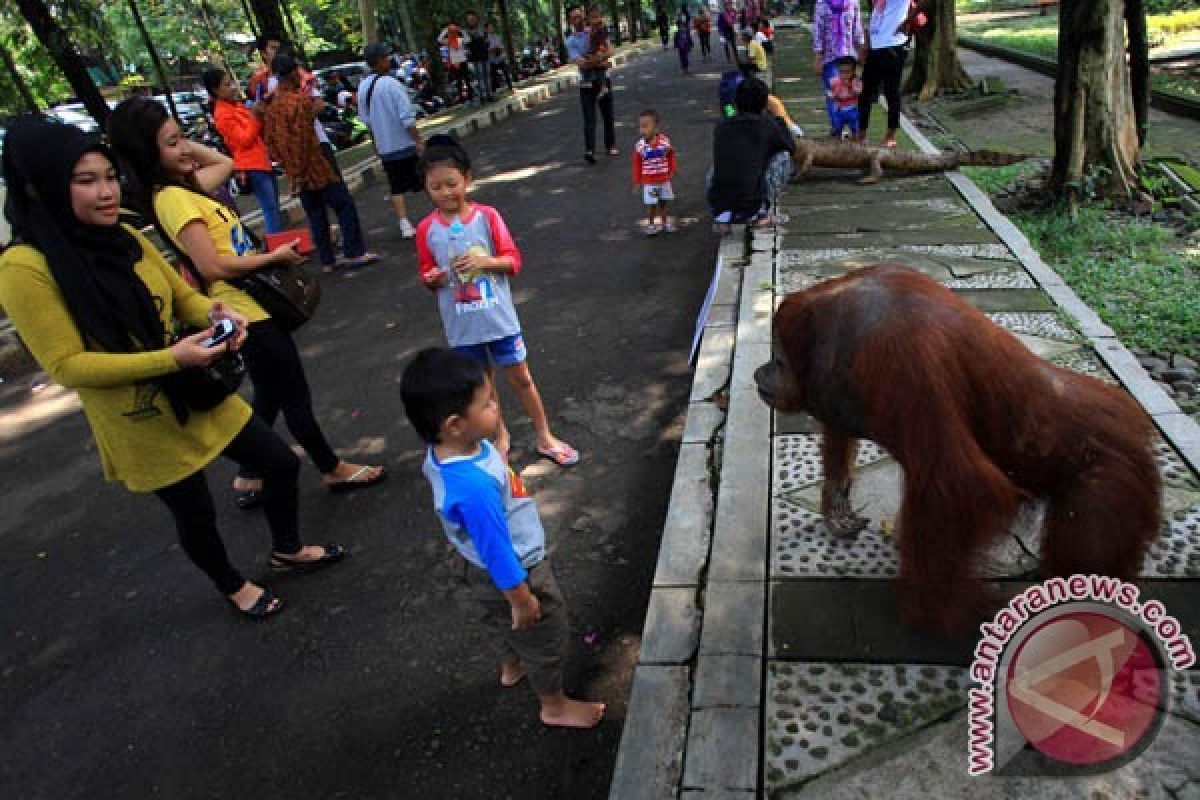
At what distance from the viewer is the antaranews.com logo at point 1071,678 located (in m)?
1.93

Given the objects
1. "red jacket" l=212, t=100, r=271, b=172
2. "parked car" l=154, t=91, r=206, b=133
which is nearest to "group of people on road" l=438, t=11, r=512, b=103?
"parked car" l=154, t=91, r=206, b=133

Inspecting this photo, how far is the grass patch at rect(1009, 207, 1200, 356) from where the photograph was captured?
411 centimetres

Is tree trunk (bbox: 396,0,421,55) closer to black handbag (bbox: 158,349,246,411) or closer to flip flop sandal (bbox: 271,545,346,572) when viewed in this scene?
flip flop sandal (bbox: 271,545,346,572)

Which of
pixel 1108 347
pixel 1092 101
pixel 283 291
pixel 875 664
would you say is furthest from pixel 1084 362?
pixel 283 291

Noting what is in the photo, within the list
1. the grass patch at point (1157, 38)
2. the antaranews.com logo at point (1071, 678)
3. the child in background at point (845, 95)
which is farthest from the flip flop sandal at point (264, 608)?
the grass patch at point (1157, 38)

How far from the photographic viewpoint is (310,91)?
7.44 m

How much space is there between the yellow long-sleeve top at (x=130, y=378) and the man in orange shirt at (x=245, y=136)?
14.9 ft

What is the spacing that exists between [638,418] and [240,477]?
221 centimetres

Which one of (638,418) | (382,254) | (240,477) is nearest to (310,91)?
(382,254)

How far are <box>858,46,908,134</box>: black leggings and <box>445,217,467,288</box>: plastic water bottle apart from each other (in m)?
6.53

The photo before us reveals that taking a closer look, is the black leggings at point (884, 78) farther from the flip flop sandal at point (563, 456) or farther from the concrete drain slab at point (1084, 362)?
the flip flop sandal at point (563, 456)

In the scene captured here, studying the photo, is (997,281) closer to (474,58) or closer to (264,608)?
(264,608)

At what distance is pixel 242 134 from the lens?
700 cm

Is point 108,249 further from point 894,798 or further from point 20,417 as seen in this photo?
point 20,417
